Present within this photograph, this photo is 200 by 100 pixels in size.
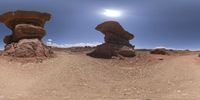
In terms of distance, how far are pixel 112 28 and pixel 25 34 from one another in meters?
8.72

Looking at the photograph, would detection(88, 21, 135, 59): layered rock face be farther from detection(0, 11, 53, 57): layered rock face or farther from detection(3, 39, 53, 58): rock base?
detection(3, 39, 53, 58): rock base

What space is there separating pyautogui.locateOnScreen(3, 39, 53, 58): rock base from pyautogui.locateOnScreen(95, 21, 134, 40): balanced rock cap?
680 cm

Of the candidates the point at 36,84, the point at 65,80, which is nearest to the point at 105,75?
the point at 65,80

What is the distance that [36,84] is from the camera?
2202 centimetres

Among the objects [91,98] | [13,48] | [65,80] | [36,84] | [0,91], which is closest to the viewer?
[91,98]

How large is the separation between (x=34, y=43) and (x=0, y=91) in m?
10.7

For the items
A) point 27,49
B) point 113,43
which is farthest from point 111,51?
point 27,49

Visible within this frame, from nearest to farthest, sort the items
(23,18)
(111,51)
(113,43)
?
(23,18), (111,51), (113,43)

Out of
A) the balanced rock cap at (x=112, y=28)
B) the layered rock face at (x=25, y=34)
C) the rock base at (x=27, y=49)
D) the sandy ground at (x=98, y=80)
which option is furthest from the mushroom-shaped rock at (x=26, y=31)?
the balanced rock cap at (x=112, y=28)

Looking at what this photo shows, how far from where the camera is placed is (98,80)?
80.1 ft

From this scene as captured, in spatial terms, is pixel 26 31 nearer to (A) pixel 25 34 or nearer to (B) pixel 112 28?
(A) pixel 25 34

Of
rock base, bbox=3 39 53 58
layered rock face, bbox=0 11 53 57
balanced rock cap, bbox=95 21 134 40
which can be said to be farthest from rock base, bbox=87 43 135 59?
rock base, bbox=3 39 53 58

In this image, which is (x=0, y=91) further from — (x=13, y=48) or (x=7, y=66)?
(x=13, y=48)

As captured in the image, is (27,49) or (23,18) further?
(23,18)
